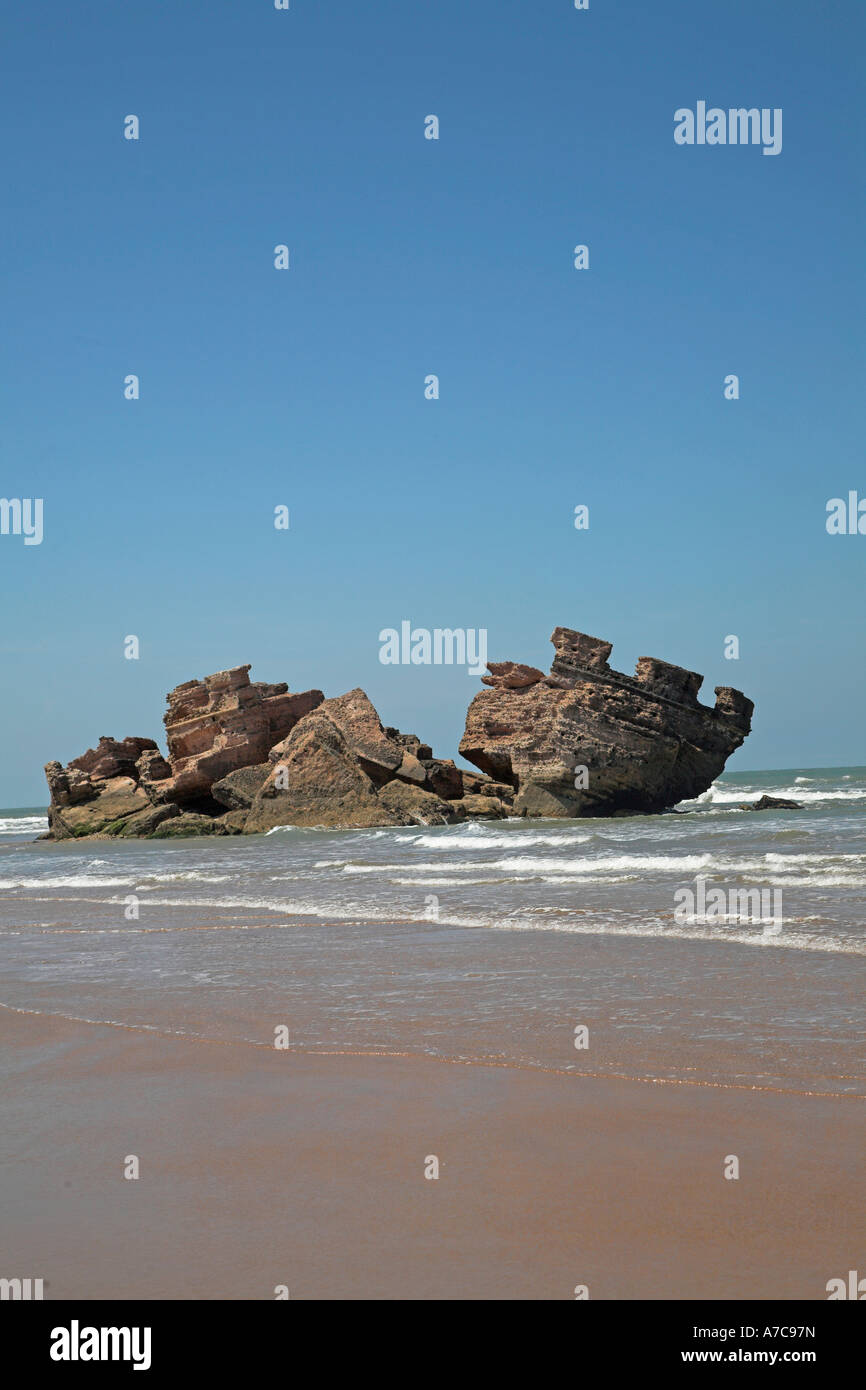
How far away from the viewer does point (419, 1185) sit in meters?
3.65

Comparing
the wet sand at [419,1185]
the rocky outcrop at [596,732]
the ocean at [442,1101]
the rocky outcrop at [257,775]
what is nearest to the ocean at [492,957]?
the ocean at [442,1101]

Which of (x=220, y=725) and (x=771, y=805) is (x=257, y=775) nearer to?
(x=220, y=725)

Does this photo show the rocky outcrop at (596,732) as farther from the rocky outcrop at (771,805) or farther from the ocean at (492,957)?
the ocean at (492,957)

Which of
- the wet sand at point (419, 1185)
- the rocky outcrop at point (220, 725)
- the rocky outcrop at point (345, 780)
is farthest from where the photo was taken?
the rocky outcrop at point (220, 725)

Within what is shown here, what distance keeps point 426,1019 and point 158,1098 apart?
6.13ft

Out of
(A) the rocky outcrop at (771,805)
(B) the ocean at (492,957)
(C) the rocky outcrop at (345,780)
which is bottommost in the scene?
(B) the ocean at (492,957)

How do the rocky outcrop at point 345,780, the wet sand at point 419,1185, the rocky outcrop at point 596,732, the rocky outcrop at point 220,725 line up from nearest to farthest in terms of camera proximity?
1. the wet sand at point 419,1185
2. the rocky outcrop at point 345,780
3. the rocky outcrop at point 596,732
4. the rocky outcrop at point 220,725

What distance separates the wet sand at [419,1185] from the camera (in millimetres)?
2971

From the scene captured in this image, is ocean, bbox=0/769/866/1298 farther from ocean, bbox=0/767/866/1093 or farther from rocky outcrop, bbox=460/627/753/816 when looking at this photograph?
rocky outcrop, bbox=460/627/753/816

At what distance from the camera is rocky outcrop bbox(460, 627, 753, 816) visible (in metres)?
27.1

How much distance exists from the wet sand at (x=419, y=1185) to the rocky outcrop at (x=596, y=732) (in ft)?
72.4

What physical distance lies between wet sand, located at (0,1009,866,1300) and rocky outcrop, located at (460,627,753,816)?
72.4 ft

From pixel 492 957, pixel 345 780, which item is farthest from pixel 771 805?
pixel 492 957

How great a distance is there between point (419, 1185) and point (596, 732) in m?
23.8
